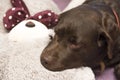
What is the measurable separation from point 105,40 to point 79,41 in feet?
0.48

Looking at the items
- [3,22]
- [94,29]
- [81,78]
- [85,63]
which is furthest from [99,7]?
[3,22]

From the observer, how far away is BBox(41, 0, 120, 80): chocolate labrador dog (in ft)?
4.50

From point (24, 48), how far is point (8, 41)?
11 centimetres

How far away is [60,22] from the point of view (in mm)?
1454

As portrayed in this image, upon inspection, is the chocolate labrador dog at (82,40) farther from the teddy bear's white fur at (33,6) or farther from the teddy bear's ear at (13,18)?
the teddy bear's white fur at (33,6)

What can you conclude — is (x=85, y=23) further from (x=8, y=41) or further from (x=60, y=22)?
(x=8, y=41)

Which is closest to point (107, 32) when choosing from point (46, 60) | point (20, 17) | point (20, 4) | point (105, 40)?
point (105, 40)

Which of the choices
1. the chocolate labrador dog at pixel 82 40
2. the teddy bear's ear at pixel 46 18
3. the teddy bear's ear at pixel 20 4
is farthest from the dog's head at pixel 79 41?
the teddy bear's ear at pixel 20 4

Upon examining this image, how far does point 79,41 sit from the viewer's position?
1.37 meters

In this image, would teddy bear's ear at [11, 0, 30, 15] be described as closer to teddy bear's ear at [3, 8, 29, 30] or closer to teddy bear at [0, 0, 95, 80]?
teddy bear's ear at [3, 8, 29, 30]

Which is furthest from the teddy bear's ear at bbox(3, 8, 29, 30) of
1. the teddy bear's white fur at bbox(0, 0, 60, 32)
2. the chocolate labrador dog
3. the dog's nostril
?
the dog's nostril

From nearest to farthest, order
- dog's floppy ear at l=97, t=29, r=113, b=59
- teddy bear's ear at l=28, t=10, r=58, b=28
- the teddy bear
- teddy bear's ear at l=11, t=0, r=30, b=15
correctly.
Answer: the teddy bear < dog's floppy ear at l=97, t=29, r=113, b=59 < teddy bear's ear at l=28, t=10, r=58, b=28 < teddy bear's ear at l=11, t=0, r=30, b=15

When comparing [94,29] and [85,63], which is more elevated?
[94,29]

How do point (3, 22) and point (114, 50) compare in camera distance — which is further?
point (3, 22)
